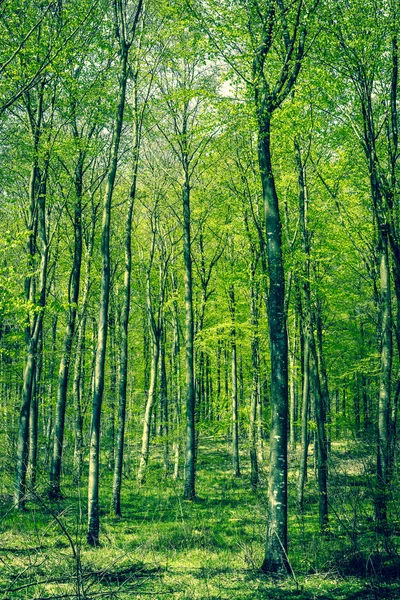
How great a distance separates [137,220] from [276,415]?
18881 mm

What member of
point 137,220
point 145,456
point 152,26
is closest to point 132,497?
point 145,456

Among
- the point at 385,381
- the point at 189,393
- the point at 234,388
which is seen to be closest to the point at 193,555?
the point at 385,381

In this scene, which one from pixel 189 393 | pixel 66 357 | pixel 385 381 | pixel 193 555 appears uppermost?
pixel 66 357

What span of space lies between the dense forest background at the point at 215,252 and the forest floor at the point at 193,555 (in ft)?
0.24

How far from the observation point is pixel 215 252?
22.4 metres

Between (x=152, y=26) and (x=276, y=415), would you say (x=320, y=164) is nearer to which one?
(x=152, y=26)

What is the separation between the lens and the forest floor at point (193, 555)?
20.5 feet

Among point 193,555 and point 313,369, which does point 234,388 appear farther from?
point 193,555

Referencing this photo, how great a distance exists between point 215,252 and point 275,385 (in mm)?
14593

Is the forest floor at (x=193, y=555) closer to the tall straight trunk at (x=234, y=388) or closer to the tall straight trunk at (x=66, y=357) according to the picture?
the tall straight trunk at (x=66, y=357)

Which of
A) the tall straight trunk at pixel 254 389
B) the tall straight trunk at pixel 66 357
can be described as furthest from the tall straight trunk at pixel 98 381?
the tall straight trunk at pixel 254 389

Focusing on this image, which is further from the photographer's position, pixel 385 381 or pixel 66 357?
pixel 66 357

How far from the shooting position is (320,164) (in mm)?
15133

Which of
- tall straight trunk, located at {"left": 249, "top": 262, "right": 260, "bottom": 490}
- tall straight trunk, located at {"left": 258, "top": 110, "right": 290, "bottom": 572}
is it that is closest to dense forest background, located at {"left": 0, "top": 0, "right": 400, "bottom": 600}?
tall straight trunk, located at {"left": 258, "top": 110, "right": 290, "bottom": 572}
